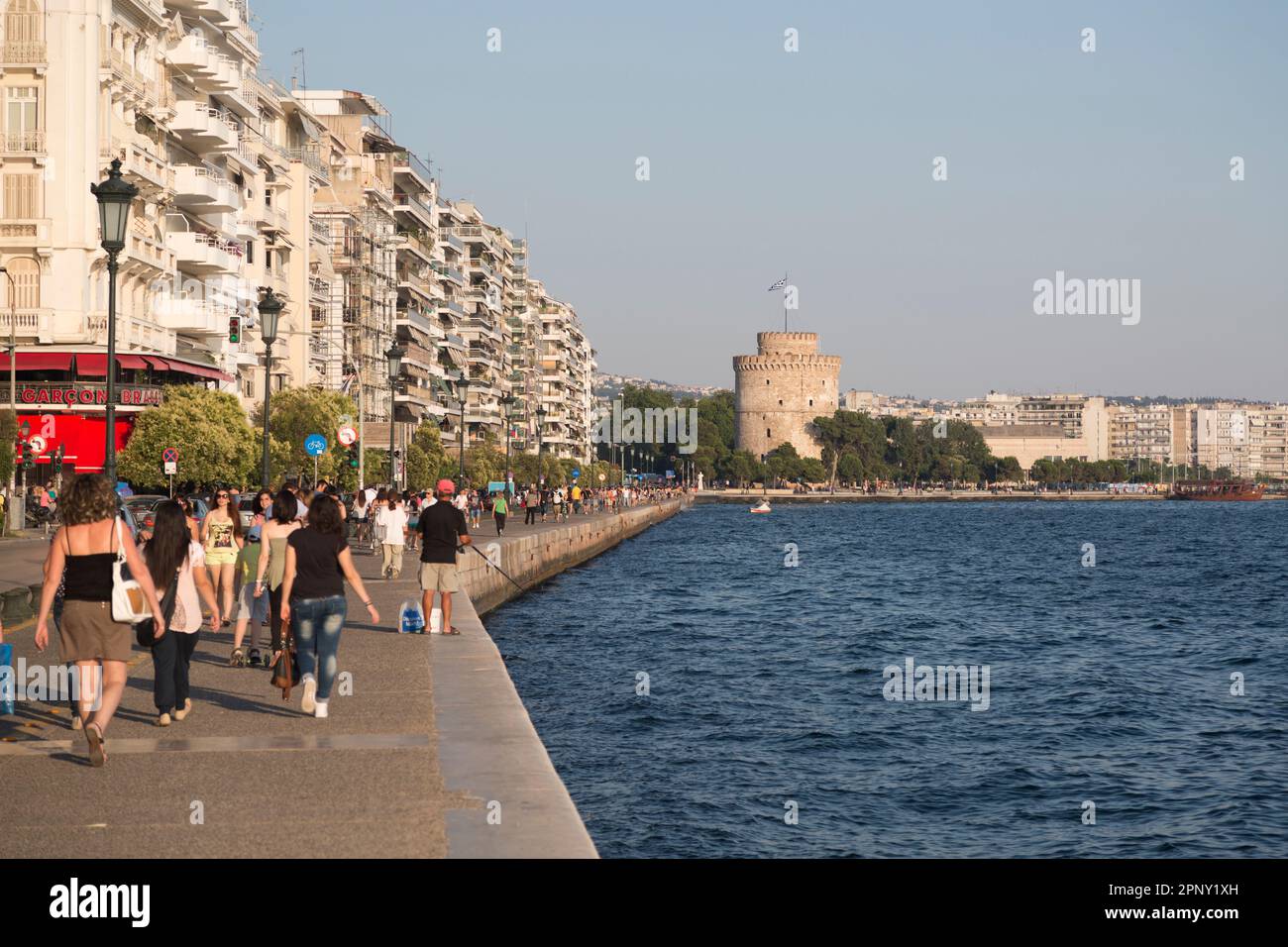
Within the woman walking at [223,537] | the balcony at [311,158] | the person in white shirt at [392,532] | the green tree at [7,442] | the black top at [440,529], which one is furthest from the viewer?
the balcony at [311,158]

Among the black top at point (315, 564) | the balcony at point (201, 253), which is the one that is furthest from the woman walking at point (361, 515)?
the black top at point (315, 564)

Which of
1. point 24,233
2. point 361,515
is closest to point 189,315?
point 24,233

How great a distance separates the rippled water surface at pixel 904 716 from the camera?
14.4m

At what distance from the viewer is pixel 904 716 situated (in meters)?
20.9

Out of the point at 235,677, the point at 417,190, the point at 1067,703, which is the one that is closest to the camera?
the point at 235,677

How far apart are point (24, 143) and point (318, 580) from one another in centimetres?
3613

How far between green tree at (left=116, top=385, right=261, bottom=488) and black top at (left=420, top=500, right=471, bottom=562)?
2654cm

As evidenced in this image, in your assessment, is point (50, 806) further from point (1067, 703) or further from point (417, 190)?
point (417, 190)

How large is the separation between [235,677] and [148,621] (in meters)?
3.82

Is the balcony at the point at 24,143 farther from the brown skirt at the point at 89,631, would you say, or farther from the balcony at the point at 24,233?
the brown skirt at the point at 89,631

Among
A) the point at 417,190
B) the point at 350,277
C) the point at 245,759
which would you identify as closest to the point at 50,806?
the point at 245,759

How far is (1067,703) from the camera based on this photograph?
73.9 feet

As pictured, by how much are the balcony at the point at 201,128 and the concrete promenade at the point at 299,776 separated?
1528 inches
